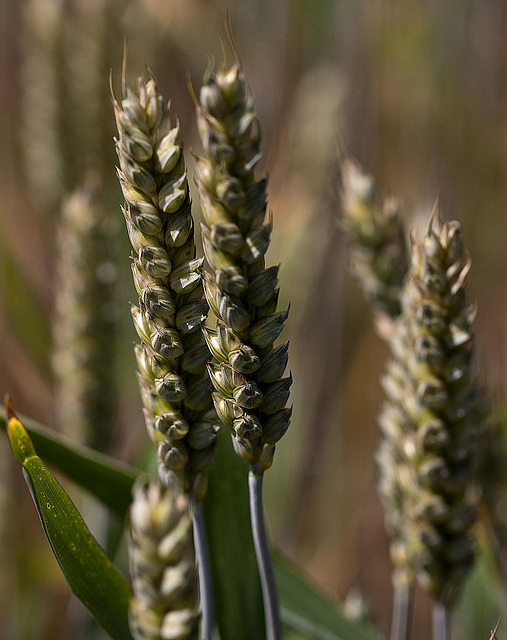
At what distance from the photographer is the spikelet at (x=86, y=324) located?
1.18 meters

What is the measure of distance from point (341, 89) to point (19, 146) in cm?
103

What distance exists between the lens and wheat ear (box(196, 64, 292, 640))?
1.51 feet

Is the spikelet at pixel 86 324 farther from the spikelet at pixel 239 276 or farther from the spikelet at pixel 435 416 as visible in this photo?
the spikelet at pixel 239 276

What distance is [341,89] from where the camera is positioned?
6.57 feet

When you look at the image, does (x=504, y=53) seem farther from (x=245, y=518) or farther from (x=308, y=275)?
(x=245, y=518)

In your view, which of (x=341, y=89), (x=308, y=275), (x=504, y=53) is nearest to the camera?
(x=308, y=275)

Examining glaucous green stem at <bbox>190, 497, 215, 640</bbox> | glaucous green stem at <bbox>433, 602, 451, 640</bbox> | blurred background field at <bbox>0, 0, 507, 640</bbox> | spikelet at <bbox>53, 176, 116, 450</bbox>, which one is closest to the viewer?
glaucous green stem at <bbox>190, 497, 215, 640</bbox>

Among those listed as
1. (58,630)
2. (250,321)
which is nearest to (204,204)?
(250,321)

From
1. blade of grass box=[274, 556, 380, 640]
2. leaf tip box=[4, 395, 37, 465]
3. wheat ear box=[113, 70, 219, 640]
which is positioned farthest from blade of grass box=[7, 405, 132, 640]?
blade of grass box=[274, 556, 380, 640]

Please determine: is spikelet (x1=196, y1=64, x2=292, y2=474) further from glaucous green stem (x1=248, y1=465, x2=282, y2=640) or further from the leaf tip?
the leaf tip

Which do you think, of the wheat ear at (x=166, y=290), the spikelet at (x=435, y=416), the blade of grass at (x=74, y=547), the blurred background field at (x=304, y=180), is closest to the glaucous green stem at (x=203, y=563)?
the wheat ear at (x=166, y=290)

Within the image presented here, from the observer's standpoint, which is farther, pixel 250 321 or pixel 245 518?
pixel 245 518

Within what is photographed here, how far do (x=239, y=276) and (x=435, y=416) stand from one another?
1.14ft

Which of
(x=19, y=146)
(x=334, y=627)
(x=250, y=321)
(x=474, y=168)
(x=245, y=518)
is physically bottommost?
(x=334, y=627)
